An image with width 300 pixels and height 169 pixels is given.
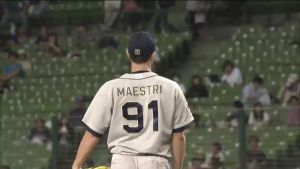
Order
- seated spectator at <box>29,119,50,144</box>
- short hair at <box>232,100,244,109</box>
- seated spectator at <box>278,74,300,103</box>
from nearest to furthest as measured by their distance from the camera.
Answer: seated spectator at <box>29,119,50,144</box> < short hair at <box>232,100,244,109</box> < seated spectator at <box>278,74,300,103</box>

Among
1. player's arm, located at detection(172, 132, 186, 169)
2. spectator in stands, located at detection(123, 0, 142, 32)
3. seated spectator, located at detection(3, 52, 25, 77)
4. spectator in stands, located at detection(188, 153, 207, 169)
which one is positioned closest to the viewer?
player's arm, located at detection(172, 132, 186, 169)

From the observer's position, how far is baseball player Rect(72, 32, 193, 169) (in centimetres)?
667

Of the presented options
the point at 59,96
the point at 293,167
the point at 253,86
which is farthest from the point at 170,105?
the point at 59,96

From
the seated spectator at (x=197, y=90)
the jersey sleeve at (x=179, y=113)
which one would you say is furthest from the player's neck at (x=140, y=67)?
the seated spectator at (x=197, y=90)

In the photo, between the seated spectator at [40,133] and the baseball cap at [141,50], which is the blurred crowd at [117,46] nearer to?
the seated spectator at [40,133]

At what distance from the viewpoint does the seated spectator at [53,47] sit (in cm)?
1981

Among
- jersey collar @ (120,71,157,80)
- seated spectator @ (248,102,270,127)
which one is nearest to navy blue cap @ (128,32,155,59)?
jersey collar @ (120,71,157,80)

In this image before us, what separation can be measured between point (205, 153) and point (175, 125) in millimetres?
5831

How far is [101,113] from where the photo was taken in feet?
22.0

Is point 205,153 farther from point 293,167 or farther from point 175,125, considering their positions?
point 175,125

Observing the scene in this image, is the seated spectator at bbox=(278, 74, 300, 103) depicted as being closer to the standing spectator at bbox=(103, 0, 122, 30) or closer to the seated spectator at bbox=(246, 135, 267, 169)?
the seated spectator at bbox=(246, 135, 267, 169)

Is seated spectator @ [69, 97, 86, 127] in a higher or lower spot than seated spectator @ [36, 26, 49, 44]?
lower

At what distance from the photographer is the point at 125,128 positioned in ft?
22.0

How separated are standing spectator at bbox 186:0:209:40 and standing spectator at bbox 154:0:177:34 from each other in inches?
15.7
